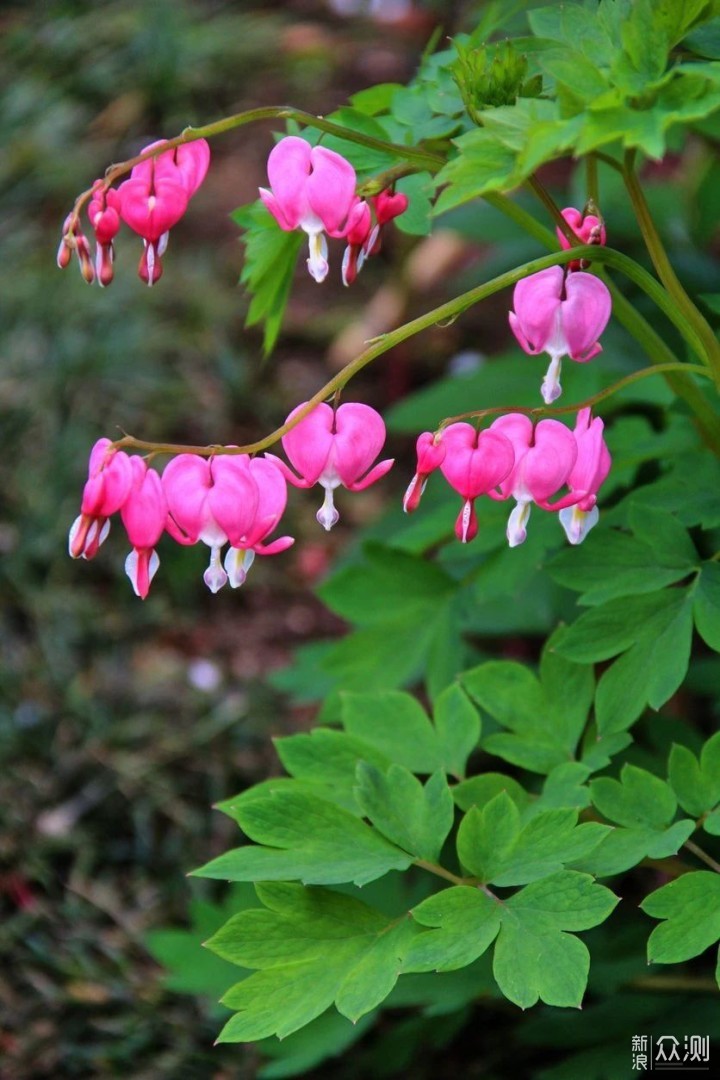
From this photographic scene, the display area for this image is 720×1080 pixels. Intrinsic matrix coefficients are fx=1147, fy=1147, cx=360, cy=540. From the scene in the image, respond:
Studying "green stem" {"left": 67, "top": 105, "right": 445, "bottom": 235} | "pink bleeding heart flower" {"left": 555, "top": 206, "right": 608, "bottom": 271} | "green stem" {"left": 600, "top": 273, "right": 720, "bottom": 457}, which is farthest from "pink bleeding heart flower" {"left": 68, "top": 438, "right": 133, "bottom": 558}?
"green stem" {"left": 600, "top": 273, "right": 720, "bottom": 457}

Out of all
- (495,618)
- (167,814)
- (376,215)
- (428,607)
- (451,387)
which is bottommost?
(167,814)

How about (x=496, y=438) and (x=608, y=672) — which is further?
(x=608, y=672)

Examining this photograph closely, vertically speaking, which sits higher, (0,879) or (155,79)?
(155,79)

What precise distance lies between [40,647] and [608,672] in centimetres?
183

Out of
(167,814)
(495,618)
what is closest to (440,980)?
(495,618)

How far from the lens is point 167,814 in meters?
2.58

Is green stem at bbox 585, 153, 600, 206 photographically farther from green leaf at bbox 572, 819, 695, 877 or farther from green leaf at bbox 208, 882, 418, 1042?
green leaf at bbox 208, 882, 418, 1042

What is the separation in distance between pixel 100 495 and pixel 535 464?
17.3 inches

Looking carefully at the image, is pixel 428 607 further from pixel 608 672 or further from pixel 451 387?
pixel 451 387

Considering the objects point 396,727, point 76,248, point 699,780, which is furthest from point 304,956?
point 76,248

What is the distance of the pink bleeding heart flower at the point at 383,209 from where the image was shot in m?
1.31

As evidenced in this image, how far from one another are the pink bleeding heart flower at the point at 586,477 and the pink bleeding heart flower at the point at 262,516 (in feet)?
0.98

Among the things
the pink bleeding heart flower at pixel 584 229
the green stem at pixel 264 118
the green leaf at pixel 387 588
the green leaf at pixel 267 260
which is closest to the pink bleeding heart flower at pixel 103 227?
the green stem at pixel 264 118

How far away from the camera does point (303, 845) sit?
133cm
